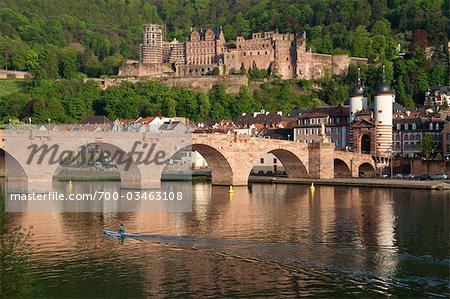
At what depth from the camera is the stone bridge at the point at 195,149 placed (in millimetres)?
52844

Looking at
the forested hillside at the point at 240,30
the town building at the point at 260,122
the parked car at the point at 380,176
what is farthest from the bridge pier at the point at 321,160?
the forested hillside at the point at 240,30

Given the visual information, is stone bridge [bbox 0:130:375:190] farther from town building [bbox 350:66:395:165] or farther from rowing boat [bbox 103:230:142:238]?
rowing boat [bbox 103:230:142:238]

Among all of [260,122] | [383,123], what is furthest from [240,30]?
[383,123]

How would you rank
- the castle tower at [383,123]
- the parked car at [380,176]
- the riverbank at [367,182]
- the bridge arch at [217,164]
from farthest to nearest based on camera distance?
the castle tower at [383,123], the parked car at [380,176], the bridge arch at [217,164], the riverbank at [367,182]

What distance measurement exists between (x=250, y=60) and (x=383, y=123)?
1932 inches

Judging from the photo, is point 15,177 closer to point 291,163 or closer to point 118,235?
point 118,235

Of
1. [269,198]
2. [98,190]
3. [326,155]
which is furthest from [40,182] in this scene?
[326,155]

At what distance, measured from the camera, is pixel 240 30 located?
150625 mm

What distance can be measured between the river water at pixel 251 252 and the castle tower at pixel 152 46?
276 feet

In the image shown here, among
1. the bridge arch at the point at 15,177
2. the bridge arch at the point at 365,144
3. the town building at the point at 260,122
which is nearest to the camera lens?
the bridge arch at the point at 15,177

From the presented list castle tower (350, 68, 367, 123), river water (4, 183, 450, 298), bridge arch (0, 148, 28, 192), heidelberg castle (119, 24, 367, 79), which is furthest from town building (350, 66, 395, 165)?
heidelberg castle (119, 24, 367, 79)

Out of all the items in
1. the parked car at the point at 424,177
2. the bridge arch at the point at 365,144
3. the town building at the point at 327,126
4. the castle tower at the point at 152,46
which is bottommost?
the parked car at the point at 424,177

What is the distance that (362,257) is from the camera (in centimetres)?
2975

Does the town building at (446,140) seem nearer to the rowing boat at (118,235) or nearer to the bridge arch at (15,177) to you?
→ the bridge arch at (15,177)
